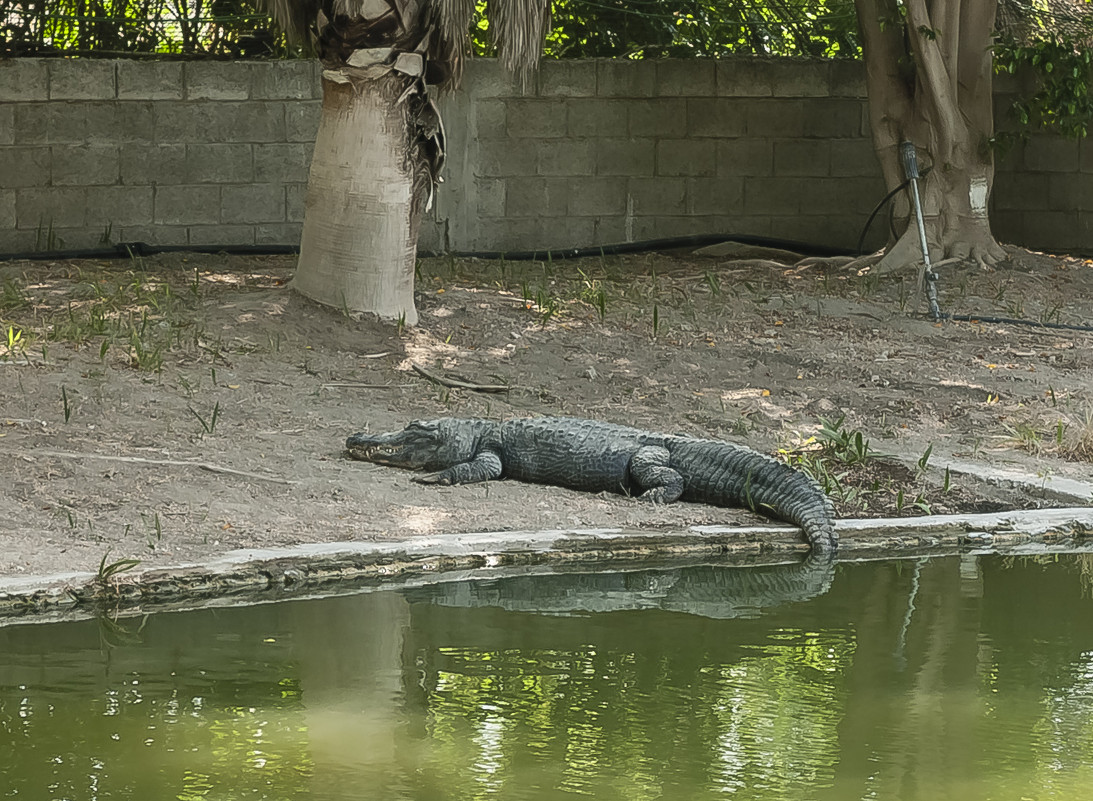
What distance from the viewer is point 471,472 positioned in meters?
6.88

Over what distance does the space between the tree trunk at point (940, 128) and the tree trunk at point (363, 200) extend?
436cm

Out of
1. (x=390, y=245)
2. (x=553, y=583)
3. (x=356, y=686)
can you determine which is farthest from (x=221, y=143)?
(x=356, y=686)

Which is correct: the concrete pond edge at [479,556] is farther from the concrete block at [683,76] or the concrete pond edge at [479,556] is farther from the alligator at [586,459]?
the concrete block at [683,76]

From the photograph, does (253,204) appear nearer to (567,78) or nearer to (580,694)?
(567,78)

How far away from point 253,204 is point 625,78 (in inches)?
134

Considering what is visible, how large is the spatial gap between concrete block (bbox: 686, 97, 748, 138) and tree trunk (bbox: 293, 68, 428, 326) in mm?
4099

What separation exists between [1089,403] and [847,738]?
513 cm

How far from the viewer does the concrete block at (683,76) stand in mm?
12562

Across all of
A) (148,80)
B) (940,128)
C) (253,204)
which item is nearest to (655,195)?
(940,128)

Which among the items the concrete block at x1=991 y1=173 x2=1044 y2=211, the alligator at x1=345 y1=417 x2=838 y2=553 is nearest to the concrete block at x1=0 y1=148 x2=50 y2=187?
the alligator at x1=345 y1=417 x2=838 y2=553

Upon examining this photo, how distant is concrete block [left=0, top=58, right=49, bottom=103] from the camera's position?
11344mm

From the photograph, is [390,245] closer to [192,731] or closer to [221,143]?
[221,143]

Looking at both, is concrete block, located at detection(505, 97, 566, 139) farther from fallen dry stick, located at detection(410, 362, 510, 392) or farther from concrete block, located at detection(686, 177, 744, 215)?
fallen dry stick, located at detection(410, 362, 510, 392)

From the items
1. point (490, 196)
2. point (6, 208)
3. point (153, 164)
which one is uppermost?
point (153, 164)
